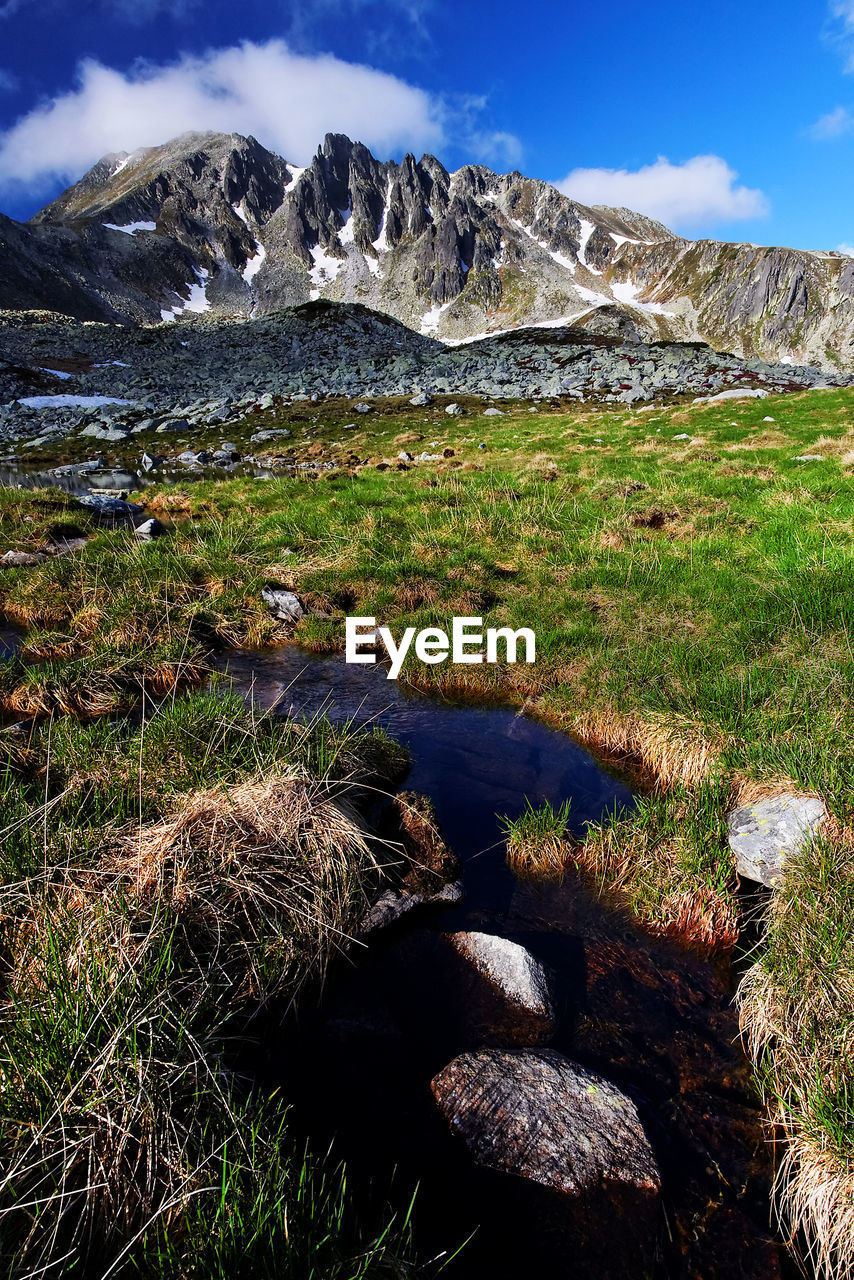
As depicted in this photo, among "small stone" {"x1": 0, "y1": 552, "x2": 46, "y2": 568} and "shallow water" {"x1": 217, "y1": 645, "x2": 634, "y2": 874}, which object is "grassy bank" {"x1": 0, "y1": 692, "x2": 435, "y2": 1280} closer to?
"shallow water" {"x1": 217, "y1": 645, "x2": 634, "y2": 874}

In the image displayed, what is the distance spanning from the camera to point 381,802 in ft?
21.0

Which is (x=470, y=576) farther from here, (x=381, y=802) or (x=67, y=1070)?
(x=67, y=1070)

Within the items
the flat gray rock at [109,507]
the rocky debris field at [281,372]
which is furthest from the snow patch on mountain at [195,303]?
the flat gray rock at [109,507]

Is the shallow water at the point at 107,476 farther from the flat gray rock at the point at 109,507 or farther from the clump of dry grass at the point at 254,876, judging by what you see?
the clump of dry grass at the point at 254,876

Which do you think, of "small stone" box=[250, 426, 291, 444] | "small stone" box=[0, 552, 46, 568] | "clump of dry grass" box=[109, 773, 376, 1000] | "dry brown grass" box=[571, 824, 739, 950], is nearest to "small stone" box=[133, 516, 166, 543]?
"small stone" box=[0, 552, 46, 568]

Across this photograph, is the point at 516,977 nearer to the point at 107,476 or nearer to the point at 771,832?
the point at 771,832

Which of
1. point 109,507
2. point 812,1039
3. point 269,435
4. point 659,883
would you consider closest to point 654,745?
point 659,883

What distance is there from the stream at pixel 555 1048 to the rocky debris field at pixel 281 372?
169ft

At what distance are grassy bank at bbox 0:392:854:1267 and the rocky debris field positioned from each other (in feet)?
127

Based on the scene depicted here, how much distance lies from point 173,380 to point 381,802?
244 feet

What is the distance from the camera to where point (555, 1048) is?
4027mm

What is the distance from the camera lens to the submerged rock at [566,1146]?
3.11 m

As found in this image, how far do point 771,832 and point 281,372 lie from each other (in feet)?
257

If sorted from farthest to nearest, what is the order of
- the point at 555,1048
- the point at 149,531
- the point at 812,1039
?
the point at 149,531 → the point at 555,1048 → the point at 812,1039
